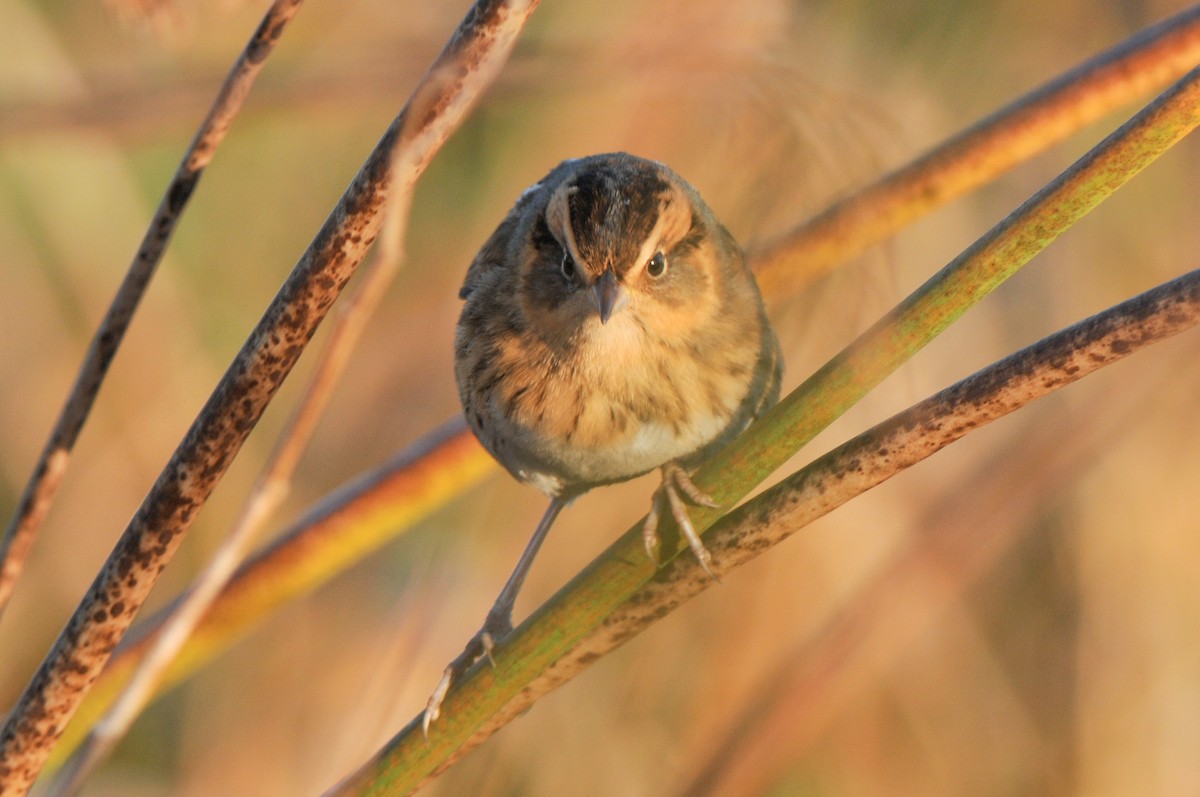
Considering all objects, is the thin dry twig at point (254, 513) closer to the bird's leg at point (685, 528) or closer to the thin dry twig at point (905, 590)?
the bird's leg at point (685, 528)

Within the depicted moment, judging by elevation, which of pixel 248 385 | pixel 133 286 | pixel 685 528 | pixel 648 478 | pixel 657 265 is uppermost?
pixel 648 478

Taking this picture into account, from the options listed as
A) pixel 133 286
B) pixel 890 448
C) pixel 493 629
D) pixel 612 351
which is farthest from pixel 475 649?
pixel 890 448

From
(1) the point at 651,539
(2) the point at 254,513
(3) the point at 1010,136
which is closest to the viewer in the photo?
(2) the point at 254,513

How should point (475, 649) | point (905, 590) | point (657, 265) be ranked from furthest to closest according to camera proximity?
point (905, 590) < point (657, 265) < point (475, 649)

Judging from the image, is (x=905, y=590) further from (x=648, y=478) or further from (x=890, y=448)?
(x=890, y=448)

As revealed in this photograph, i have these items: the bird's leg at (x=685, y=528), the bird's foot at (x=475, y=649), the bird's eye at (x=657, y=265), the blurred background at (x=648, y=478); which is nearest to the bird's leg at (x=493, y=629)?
the bird's foot at (x=475, y=649)
